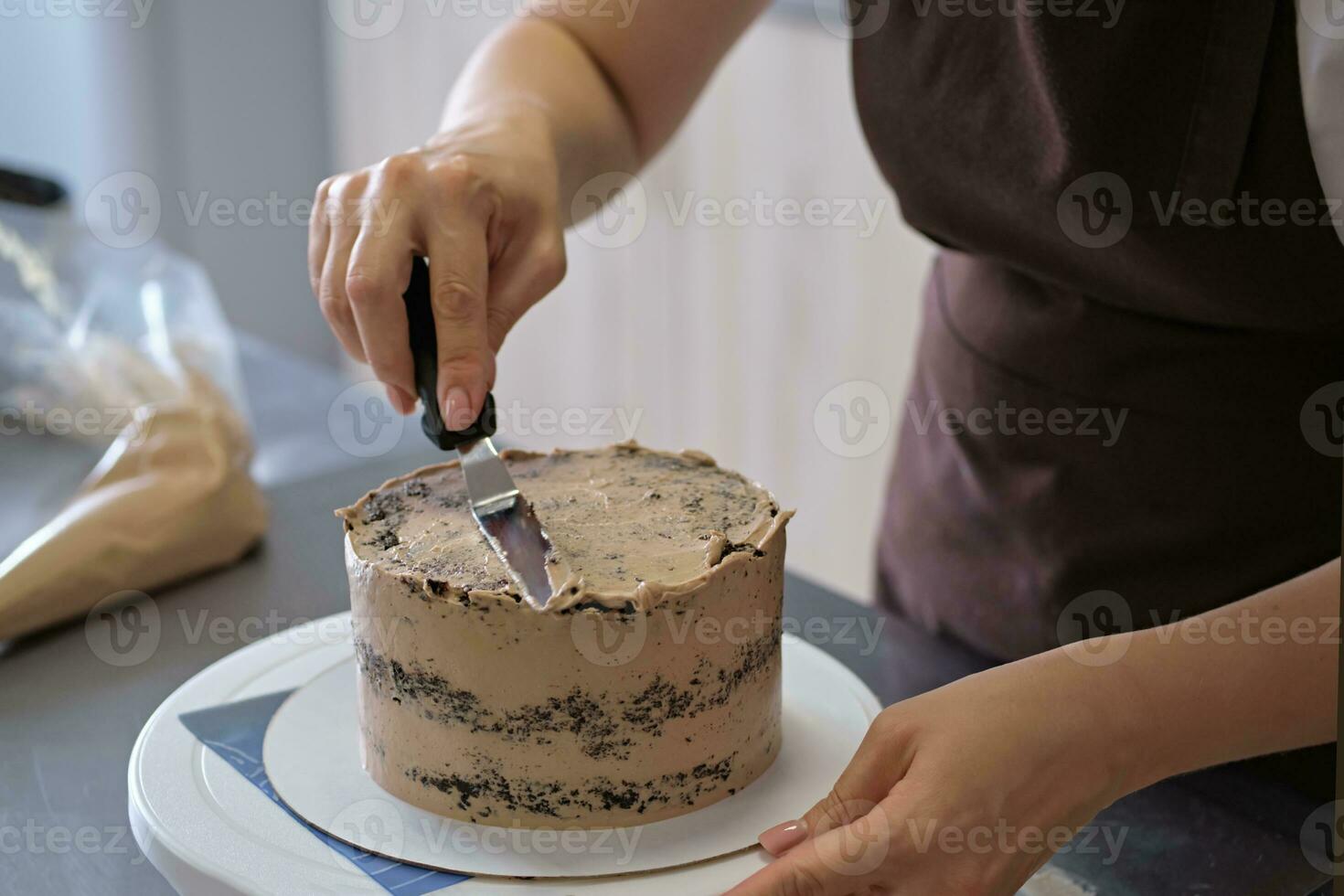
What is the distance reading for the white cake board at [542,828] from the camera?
0.77m

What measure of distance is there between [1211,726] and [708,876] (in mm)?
308

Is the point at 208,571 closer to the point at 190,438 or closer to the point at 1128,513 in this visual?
the point at 190,438

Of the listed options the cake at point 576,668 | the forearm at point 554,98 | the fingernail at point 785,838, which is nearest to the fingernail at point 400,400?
the cake at point 576,668

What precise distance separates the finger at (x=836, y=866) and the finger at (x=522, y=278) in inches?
17.4

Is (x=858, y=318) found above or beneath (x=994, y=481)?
beneath

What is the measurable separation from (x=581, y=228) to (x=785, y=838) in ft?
7.42

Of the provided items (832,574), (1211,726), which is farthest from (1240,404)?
(832,574)

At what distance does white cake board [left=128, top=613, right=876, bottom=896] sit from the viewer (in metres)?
0.74

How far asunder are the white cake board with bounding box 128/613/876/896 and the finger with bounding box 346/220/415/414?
0.28 m

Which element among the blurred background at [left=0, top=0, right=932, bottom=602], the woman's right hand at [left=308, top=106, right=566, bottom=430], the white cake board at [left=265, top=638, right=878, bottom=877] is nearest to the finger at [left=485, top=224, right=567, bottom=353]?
the woman's right hand at [left=308, top=106, right=566, bottom=430]

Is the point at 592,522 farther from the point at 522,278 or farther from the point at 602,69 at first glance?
the point at 602,69

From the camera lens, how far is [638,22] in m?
1.17

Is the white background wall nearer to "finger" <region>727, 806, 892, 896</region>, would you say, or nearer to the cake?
the cake

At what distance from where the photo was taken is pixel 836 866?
70 centimetres
